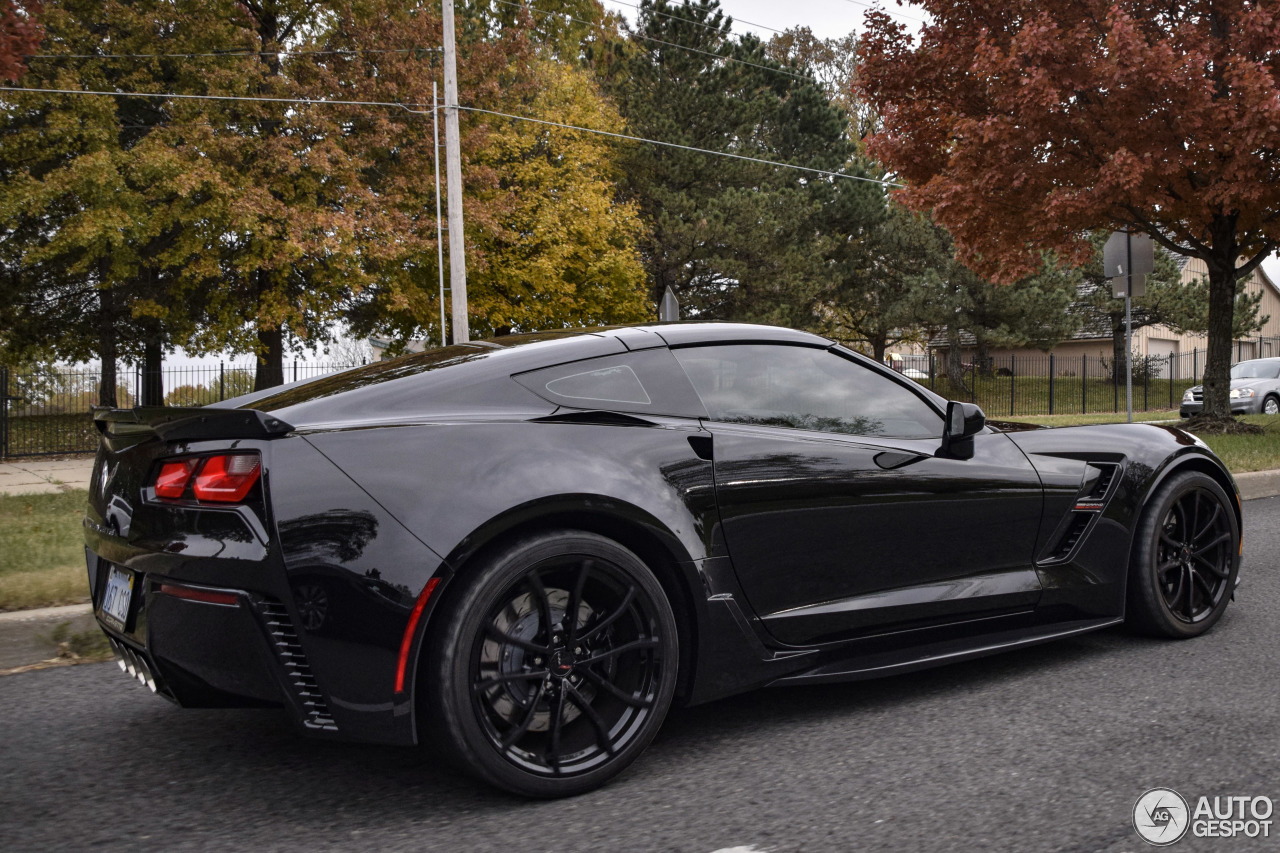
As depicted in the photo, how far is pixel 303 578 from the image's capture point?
99.0 inches

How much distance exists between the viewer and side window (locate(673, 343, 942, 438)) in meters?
3.35

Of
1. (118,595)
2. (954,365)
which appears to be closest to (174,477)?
(118,595)

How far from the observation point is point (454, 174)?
1923cm

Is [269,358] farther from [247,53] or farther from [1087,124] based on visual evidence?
[1087,124]

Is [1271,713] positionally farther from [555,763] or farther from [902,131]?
[902,131]

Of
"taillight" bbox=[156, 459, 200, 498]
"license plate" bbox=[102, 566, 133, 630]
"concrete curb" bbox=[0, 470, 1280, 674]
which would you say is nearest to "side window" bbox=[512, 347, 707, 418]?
"taillight" bbox=[156, 459, 200, 498]

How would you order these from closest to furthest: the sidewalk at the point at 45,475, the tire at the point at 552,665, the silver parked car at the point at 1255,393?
the tire at the point at 552,665
the sidewalk at the point at 45,475
the silver parked car at the point at 1255,393

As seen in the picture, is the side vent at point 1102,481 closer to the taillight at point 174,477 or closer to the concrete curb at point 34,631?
the taillight at point 174,477

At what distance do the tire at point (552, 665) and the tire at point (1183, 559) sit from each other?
2238 mm

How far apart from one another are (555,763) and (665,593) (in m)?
0.55

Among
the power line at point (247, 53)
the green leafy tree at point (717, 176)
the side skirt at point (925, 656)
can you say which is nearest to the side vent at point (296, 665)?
the side skirt at point (925, 656)

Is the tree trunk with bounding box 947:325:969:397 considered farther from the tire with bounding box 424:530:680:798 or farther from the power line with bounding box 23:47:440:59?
the tire with bounding box 424:530:680:798

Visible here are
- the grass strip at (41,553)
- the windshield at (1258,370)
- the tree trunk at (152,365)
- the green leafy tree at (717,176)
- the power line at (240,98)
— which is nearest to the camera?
the grass strip at (41,553)

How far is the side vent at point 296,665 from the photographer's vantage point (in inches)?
99.3
